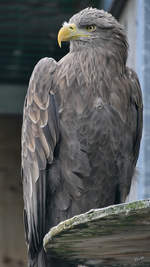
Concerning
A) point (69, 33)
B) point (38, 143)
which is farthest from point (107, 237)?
point (69, 33)

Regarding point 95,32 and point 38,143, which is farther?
point 95,32

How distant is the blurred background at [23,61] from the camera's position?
6.23m

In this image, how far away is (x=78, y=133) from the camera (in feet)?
17.5

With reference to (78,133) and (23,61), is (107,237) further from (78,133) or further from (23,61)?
(23,61)

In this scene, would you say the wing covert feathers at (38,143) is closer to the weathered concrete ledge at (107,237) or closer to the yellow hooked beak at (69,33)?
the yellow hooked beak at (69,33)

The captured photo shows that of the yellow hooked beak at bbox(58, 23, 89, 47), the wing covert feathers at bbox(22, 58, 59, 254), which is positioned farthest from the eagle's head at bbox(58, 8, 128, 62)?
the wing covert feathers at bbox(22, 58, 59, 254)

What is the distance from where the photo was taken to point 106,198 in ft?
18.2

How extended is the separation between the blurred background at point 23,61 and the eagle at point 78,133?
0.52 meters

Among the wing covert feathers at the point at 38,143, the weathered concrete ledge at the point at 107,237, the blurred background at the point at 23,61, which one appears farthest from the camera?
the blurred background at the point at 23,61

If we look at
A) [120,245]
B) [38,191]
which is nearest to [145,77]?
[38,191]

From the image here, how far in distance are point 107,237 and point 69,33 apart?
1900mm

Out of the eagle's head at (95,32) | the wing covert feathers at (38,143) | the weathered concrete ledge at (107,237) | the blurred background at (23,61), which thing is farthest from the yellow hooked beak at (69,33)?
the weathered concrete ledge at (107,237)

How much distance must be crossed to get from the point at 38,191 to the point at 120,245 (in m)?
1.27

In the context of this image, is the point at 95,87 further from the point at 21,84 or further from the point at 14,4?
the point at 21,84
